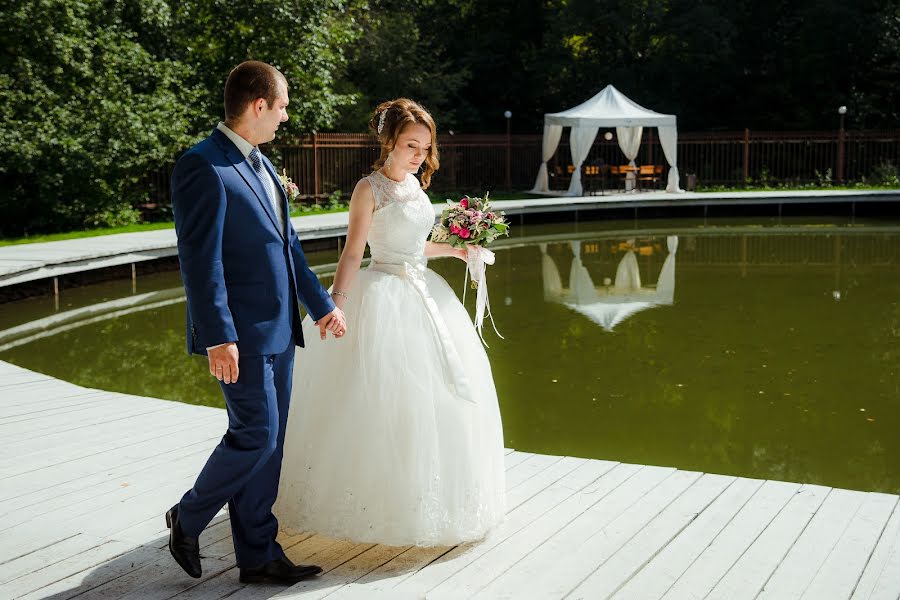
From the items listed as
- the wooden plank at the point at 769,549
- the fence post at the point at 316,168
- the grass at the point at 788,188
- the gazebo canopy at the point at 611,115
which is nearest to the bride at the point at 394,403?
the wooden plank at the point at 769,549

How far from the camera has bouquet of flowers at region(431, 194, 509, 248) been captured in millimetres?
3994

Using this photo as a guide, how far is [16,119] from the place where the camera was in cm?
1539

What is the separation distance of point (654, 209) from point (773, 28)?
11.9m

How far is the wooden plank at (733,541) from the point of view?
3225mm

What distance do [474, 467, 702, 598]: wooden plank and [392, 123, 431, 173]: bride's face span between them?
1364 mm

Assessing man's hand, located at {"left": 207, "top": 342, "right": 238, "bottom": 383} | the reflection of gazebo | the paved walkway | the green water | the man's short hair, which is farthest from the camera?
the paved walkway

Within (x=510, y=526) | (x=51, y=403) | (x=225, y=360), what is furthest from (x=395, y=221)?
(x=51, y=403)

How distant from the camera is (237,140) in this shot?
309cm

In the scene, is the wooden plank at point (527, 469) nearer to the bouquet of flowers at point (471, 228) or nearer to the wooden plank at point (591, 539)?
the wooden plank at point (591, 539)

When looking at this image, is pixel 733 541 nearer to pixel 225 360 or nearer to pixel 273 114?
pixel 225 360

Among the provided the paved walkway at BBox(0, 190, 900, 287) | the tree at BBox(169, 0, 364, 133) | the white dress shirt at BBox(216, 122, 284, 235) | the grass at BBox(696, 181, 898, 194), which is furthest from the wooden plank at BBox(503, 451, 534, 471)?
the grass at BBox(696, 181, 898, 194)

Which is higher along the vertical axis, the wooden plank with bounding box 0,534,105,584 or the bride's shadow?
the wooden plank with bounding box 0,534,105,584

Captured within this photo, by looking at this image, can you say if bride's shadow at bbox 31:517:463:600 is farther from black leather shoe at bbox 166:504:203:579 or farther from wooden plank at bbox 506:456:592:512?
wooden plank at bbox 506:456:592:512

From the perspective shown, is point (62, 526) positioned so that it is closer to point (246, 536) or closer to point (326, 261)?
point (246, 536)
